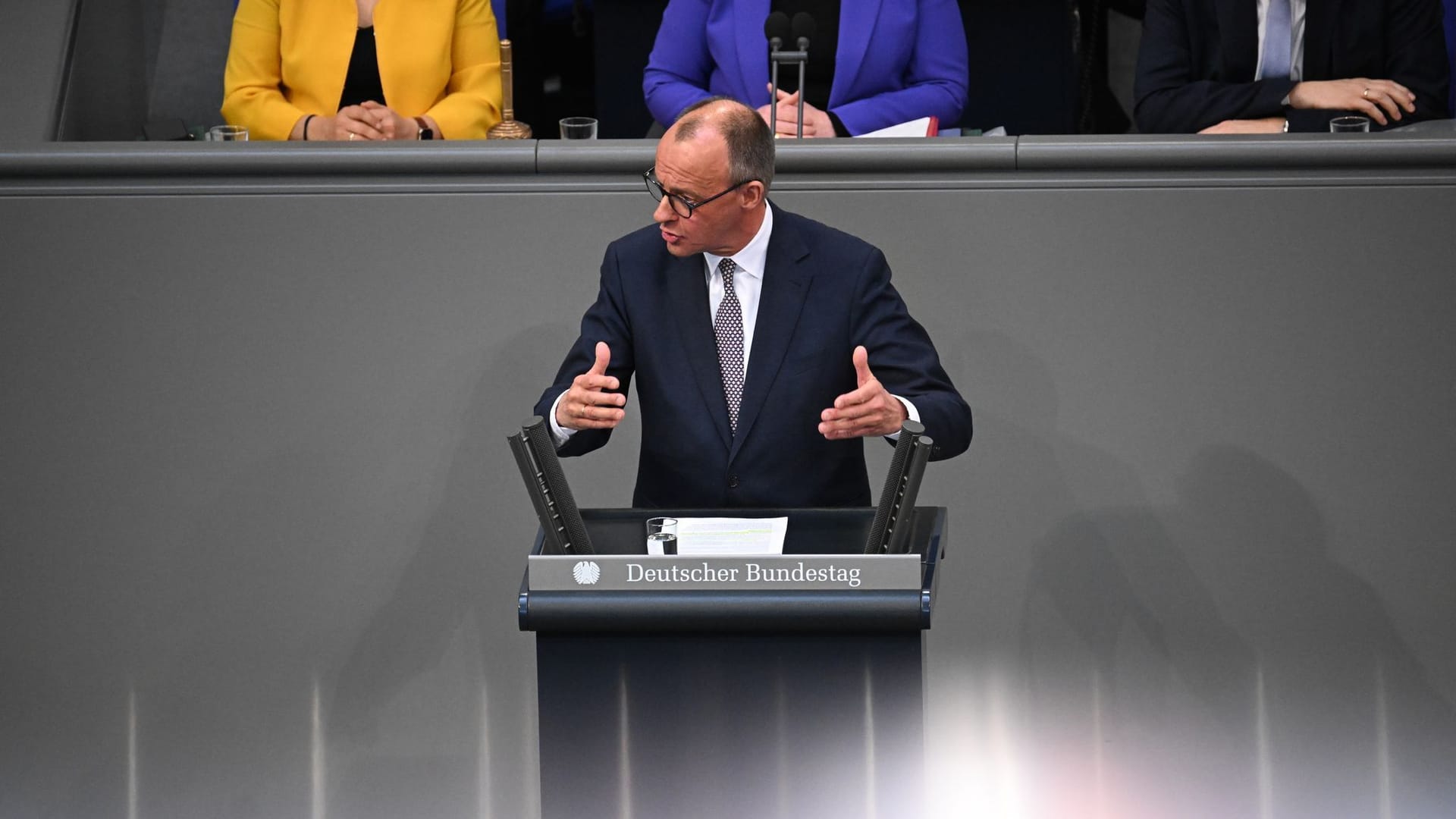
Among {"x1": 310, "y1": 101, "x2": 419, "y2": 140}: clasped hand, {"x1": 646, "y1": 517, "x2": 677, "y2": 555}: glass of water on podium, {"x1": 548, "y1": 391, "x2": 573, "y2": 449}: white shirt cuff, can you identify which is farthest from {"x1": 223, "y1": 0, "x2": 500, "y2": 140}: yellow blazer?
{"x1": 646, "y1": 517, "x2": 677, "y2": 555}: glass of water on podium

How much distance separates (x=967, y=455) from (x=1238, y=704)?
68 cm

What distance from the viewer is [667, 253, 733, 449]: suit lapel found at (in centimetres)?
298

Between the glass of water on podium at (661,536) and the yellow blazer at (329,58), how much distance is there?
182cm

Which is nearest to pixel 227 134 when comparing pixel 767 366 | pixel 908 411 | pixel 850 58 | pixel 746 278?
pixel 850 58

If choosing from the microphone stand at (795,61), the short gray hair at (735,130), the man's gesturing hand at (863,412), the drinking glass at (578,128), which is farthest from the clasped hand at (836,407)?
the drinking glass at (578,128)

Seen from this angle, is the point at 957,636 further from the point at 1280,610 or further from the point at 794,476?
A: the point at 794,476

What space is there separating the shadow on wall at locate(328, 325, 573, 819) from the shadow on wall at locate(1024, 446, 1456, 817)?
Result: 0.99 meters

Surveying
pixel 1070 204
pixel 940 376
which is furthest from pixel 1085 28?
pixel 940 376

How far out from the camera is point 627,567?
2418 millimetres

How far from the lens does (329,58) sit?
4.29 metres

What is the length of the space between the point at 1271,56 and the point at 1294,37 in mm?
66

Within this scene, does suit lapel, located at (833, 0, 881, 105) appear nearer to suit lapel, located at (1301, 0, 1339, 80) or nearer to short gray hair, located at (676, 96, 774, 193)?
suit lapel, located at (1301, 0, 1339, 80)

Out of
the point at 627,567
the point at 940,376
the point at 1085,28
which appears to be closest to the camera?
the point at 627,567

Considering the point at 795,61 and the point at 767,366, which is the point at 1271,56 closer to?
the point at 795,61
